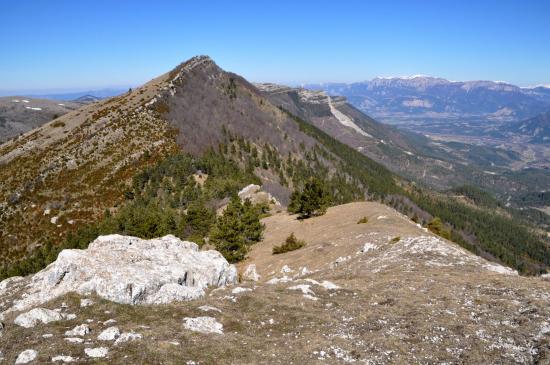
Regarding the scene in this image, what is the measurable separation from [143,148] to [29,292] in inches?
3596

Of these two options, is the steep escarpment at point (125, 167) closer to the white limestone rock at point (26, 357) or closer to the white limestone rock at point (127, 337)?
the white limestone rock at point (127, 337)

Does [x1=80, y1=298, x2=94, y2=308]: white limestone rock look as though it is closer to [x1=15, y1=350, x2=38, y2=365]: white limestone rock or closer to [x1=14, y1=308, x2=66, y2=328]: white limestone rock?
[x1=14, y1=308, x2=66, y2=328]: white limestone rock

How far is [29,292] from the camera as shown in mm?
29625

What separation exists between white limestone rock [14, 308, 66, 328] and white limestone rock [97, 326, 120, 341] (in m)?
3.83

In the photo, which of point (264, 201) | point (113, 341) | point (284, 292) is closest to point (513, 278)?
point (284, 292)

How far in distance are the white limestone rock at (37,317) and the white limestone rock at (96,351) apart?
485 cm

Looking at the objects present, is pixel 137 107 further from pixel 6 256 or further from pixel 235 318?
pixel 235 318

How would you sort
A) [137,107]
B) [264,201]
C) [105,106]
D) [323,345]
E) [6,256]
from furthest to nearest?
[105,106], [137,107], [264,201], [6,256], [323,345]

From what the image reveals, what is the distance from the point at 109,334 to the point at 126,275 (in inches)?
290

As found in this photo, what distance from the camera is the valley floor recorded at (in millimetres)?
18938

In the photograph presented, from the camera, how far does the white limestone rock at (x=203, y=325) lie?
21.6 meters

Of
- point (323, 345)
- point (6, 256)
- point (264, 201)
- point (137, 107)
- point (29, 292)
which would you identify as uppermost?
point (137, 107)

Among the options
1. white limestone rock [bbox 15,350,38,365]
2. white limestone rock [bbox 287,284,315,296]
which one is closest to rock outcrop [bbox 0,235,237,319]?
white limestone rock [bbox 15,350,38,365]

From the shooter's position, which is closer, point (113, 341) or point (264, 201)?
point (113, 341)
